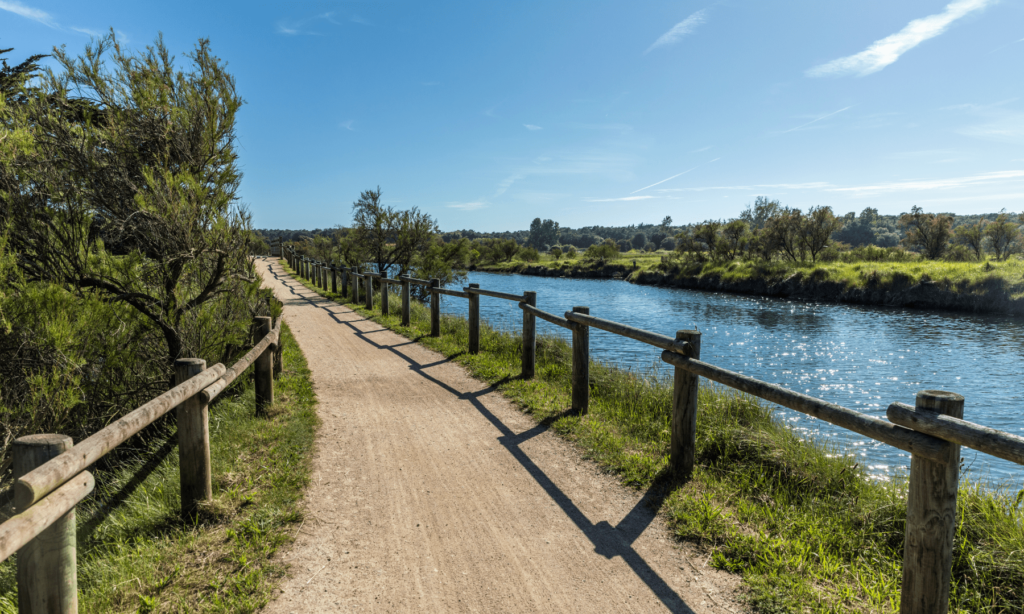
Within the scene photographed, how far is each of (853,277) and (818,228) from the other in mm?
8822

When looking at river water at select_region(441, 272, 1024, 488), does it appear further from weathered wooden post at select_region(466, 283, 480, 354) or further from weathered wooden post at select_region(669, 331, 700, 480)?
weathered wooden post at select_region(466, 283, 480, 354)

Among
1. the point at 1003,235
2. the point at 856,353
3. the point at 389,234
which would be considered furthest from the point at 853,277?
the point at 389,234

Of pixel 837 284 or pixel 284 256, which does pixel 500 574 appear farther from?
pixel 284 256

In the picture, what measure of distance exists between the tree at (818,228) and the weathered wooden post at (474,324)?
1508 inches

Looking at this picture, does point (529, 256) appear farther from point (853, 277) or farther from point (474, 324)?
point (474, 324)

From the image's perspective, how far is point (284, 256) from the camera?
169ft

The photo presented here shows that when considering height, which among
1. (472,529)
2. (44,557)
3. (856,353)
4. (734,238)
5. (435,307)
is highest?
(734,238)

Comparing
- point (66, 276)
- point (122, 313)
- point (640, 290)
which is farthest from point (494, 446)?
point (640, 290)

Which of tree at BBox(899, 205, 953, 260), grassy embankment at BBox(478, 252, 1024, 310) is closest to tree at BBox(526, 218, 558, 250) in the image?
grassy embankment at BBox(478, 252, 1024, 310)

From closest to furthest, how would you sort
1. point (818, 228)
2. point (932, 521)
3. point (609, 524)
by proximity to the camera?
point (932, 521) < point (609, 524) < point (818, 228)

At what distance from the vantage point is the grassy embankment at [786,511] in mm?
2992

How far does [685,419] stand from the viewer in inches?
174

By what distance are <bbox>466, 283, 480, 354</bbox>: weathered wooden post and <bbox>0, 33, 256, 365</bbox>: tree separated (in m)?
4.11

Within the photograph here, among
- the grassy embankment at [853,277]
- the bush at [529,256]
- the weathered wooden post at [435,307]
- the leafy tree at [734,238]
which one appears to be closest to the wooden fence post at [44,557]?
the weathered wooden post at [435,307]
